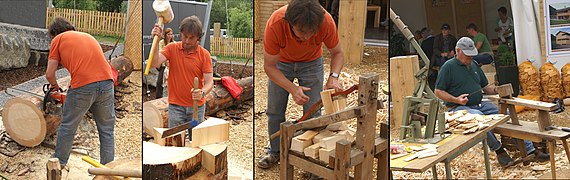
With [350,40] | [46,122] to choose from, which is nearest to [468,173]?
[350,40]

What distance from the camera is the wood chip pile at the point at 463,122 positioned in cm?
399

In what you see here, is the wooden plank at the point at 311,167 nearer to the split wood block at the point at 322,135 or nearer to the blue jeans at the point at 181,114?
the split wood block at the point at 322,135

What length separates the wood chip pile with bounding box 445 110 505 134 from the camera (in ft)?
13.1

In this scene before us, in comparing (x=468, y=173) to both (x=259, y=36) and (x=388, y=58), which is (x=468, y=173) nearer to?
(x=388, y=58)

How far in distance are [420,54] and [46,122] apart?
3130 millimetres

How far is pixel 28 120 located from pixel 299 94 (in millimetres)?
2676

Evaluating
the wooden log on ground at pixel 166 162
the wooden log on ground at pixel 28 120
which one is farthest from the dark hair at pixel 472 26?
the wooden log on ground at pixel 28 120

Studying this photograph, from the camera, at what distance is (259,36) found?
13.1ft

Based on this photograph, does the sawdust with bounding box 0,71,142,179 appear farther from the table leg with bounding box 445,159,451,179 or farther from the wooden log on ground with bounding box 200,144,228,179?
the table leg with bounding box 445,159,451,179

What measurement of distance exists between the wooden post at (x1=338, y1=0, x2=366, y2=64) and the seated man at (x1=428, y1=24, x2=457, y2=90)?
0.42 m

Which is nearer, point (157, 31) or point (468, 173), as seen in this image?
point (157, 31)

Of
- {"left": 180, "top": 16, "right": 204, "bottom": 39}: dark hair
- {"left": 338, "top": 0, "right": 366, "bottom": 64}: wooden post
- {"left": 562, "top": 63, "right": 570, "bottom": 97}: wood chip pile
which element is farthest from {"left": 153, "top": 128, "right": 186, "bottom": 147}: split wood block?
{"left": 562, "top": 63, "right": 570, "bottom": 97}: wood chip pile

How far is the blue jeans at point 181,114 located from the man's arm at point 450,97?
1.35 m

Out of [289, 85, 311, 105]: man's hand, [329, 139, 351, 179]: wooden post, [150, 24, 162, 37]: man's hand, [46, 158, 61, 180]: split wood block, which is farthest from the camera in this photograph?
[46, 158, 61, 180]: split wood block
